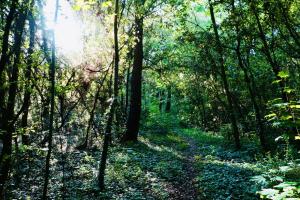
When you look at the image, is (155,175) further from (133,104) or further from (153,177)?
(133,104)

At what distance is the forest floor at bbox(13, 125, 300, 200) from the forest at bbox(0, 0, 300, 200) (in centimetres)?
4

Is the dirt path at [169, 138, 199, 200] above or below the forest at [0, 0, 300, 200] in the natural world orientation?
below

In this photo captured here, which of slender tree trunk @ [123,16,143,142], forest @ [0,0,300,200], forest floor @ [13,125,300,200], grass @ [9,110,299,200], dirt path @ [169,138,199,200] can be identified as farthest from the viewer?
slender tree trunk @ [123,16,143,142]

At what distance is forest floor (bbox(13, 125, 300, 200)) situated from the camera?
353 inches

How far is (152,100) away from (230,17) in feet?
131

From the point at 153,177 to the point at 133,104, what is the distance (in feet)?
24.6

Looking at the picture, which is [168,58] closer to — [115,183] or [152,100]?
[115,183]

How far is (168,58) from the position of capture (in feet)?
64.0

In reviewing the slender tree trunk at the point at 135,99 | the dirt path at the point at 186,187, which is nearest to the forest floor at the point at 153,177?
the dirt path at the point at 186,187

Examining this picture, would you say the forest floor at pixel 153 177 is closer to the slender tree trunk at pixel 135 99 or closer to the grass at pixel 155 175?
the grass at pixel 155 175

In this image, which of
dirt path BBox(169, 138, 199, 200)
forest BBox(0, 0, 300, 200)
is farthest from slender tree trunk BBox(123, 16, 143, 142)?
dirt path BBox(169, 138, 199, 200)

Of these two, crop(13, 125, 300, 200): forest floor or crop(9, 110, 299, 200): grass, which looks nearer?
crop(9, 110, 299, 200): grass

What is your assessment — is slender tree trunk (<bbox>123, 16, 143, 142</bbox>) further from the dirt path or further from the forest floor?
the dirt path

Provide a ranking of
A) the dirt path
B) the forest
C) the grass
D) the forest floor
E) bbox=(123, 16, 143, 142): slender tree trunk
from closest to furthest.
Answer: the forest < the grass < the forest floor < the dirt path < bbox=(123, 16, 143, 142): slender tree trunk
